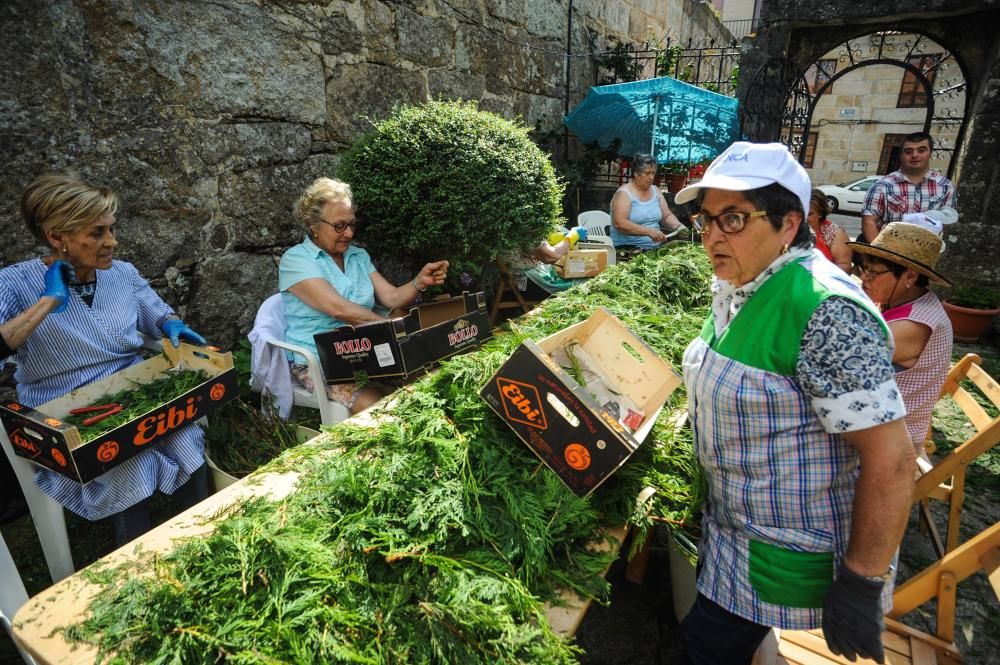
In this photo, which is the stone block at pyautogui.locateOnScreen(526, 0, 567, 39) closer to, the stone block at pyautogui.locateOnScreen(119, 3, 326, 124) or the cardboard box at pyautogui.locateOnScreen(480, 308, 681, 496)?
the stone block at pyautogui.locateOnScreen(119, 3, 326, 124)

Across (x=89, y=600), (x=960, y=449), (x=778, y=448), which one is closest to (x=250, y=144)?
(x=89, y=600)

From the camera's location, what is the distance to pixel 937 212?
190 inches

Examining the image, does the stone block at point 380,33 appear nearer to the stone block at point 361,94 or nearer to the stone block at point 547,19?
the stone block at point 361,94

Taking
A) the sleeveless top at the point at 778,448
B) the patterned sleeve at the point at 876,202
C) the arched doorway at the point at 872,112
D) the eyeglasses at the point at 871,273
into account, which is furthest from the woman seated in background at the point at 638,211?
the arched doorway at the point at 872,112

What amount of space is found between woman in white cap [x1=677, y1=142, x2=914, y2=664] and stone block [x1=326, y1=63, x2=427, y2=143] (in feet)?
11.0

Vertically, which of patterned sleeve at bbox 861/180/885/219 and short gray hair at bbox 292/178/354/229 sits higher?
short gray hair at bbox 292/178/354/229

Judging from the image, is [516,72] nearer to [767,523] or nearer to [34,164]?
[34,164]

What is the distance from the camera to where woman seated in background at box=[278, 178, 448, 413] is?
3027 mm

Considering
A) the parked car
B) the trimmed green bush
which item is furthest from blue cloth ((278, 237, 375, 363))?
the parked car

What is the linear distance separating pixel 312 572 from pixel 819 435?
1.31 metres

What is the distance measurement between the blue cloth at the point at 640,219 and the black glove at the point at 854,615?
4.67 meters

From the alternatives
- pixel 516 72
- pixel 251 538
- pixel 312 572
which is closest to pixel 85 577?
pixel 251 538

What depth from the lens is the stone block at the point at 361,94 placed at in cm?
402

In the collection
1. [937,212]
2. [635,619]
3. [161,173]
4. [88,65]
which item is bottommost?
[635,619]
